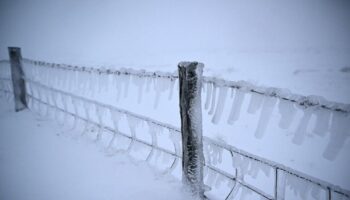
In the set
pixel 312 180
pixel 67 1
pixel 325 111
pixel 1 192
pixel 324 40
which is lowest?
pixel 1 192

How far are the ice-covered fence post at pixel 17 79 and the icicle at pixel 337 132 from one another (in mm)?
6233

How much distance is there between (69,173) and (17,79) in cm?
380

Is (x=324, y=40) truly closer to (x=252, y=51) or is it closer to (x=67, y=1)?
(x=252, y=51)

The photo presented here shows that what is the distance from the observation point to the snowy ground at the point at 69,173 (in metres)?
2.70

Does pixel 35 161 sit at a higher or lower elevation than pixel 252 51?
lower

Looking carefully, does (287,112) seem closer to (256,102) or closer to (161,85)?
(256,102)

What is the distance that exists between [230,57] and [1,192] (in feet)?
41.4

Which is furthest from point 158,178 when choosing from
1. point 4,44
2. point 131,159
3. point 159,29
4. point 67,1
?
point 67,1

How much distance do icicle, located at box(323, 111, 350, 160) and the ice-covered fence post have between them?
20.4 ft

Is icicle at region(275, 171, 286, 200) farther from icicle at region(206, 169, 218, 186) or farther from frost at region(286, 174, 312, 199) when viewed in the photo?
icicle at region(206, 169, 218, 186)

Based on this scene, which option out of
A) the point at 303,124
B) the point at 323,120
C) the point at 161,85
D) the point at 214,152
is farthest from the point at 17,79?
the point at 323,120

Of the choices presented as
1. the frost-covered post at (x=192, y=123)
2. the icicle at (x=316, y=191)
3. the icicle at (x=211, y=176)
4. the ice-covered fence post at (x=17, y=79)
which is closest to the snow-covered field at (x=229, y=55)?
the frost-covered post at (x=192, y=123)

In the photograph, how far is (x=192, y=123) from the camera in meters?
2.35

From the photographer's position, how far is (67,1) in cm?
3406
